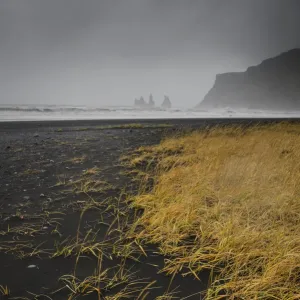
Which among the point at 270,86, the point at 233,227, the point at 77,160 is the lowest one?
the point at 233,227

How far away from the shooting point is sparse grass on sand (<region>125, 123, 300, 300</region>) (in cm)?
199

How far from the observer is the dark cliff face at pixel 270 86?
149 m

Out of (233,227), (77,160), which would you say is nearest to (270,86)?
(77,160)

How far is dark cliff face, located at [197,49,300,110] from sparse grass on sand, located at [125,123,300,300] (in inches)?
6126

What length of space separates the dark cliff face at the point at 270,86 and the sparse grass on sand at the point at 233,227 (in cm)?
15560

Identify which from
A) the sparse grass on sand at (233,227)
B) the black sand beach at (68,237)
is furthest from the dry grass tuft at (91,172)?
the sparse grass on sand at (233,227)

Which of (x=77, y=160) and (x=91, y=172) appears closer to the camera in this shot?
(x=91, y=172)

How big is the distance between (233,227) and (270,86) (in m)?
189

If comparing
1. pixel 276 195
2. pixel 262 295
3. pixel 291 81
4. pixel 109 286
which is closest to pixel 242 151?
pixel 276 195

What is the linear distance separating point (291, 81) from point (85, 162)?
190563 mm

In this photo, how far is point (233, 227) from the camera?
111 inches

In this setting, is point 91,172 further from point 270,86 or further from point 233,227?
point 270,86

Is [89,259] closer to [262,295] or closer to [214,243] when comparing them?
[214,243]

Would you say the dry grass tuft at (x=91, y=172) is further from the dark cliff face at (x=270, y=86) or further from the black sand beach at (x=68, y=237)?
the dark cliff face at (x=270, y=86)
